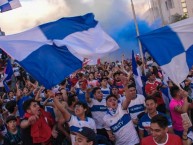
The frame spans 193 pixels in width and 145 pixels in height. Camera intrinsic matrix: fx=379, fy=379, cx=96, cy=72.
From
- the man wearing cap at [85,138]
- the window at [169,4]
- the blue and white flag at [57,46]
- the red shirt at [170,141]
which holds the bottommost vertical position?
the window at [169,4]

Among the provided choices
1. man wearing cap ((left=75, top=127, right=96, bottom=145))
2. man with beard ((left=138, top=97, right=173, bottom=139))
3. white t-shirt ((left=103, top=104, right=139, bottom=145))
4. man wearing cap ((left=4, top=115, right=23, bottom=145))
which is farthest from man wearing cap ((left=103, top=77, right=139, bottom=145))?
man wearing cap ((left=75, top=127, right=96, bottom=145))

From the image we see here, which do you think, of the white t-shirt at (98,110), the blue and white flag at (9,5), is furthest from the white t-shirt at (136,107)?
the blue and white flag at (9,5)

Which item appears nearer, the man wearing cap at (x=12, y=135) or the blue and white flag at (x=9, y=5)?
the man wearing cap at (x=12, y=135)

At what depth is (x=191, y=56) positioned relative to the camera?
6055 millimetres

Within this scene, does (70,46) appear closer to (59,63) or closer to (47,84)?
(59,63)

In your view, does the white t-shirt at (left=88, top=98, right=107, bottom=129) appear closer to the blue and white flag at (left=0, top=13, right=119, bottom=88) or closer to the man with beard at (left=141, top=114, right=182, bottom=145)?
the blue and white flag at (left=0, top=13, right=119, bottom=88)

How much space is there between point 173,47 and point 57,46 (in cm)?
188

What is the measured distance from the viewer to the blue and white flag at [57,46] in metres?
5.55

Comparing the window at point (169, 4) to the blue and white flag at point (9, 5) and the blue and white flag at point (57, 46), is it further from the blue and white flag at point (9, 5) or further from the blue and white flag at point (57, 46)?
the blue and white flag at point (57, 46)

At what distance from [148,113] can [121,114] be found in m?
0.42

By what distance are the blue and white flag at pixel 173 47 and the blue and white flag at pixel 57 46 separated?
0.80 m

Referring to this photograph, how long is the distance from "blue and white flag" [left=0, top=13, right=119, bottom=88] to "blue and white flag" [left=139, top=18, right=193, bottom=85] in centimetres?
80

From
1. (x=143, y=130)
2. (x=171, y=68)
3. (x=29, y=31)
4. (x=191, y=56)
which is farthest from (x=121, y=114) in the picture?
(x=29, y=31)

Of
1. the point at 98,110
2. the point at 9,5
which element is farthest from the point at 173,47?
the point at 9,5
